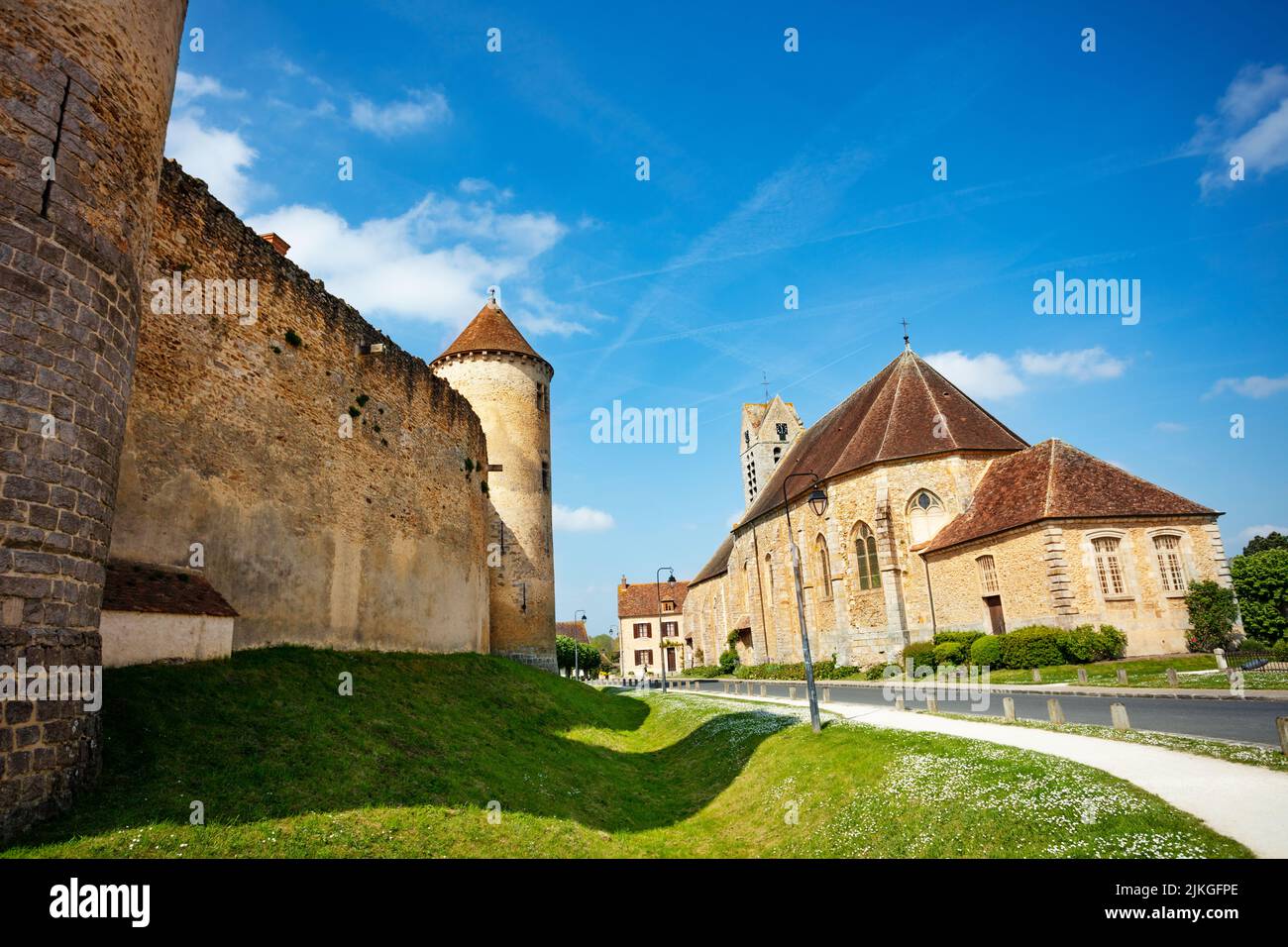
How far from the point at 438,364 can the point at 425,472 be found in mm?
12102

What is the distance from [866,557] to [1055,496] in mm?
9399

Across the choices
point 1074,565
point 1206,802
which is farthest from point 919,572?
point 1206,802

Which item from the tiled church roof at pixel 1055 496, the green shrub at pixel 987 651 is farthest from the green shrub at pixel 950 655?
the tiled church roof at pixel 1055 496

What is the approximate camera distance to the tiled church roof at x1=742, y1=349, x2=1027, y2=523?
31.7 metres

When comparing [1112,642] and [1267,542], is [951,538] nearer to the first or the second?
[1112,642]

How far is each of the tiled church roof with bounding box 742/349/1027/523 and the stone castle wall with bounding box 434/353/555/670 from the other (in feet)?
51.1

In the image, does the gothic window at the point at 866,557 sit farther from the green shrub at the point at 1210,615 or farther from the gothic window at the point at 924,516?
the green shrub at the point at 1210,615

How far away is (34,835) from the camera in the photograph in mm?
5051

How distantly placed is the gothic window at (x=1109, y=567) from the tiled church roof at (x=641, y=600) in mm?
48091

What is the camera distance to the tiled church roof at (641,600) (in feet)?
236

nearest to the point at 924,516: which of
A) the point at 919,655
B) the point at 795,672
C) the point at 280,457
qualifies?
the point at 919,655

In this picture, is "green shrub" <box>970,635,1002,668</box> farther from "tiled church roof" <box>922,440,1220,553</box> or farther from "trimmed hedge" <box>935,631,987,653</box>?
"tiled church roof" <box>922,440,1220,553</box>

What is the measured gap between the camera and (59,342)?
5.91 m

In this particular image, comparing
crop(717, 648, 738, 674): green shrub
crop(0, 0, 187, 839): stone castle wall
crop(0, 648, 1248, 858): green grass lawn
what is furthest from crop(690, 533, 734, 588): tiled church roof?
crop(0, 0, 187, 839): stone castle wall
